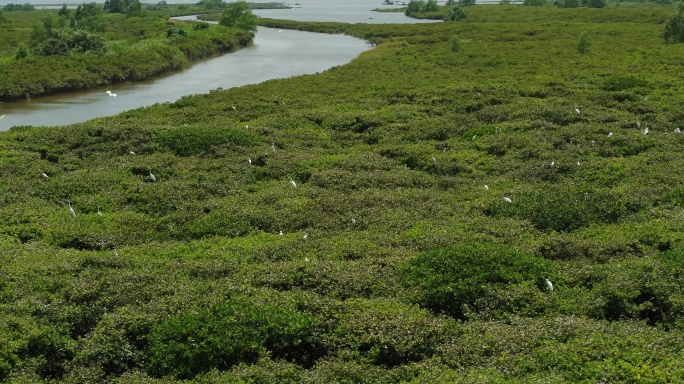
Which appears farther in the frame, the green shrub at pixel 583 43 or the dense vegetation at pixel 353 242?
the green shrub at pixel 583 43

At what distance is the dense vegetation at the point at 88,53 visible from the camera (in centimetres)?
3156

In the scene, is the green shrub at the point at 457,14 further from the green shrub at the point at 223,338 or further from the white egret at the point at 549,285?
the green shrub at the point at 223,338

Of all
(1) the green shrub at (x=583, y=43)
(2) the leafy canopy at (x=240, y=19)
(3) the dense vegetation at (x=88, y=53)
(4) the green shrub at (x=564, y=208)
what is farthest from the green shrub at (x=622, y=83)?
(2) the leafy canopy at (x=240, y=19)

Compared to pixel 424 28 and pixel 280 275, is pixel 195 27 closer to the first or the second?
pixel 424 28

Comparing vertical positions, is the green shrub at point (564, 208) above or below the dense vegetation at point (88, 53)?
below

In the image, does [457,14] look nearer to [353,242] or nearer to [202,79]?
[202,79]

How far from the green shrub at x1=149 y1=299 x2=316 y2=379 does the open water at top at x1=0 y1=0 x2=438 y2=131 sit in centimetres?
1975

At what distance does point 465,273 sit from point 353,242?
2201 mm

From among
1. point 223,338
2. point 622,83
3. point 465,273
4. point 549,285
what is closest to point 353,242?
point 465,273

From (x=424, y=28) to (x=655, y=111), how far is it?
41.4m

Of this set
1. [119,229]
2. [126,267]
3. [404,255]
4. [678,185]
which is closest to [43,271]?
[126,267]

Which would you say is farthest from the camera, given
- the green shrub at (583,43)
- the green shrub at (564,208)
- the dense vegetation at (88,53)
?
the green shrub at (583,43)

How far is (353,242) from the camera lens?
10.2 metres

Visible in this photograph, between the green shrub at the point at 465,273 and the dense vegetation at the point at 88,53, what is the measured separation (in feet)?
87.7
